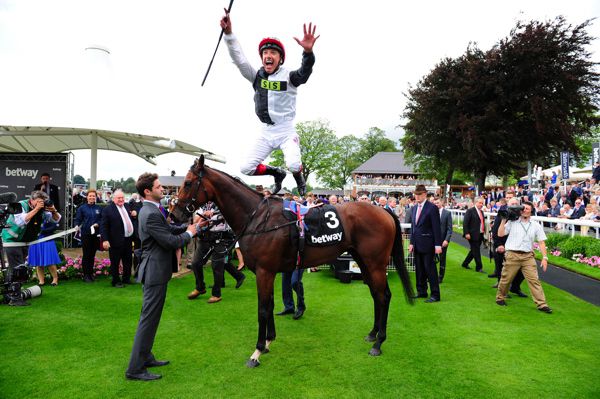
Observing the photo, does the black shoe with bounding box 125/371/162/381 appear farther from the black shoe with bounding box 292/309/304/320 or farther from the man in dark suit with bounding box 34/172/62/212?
the man in dark suit with bounding box 34/172/62/212

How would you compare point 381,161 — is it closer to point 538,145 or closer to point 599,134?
point 599,134

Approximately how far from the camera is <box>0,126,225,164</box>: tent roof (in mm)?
9227

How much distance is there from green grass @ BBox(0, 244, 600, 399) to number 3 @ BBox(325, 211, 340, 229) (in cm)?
153

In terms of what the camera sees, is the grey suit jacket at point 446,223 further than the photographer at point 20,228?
Yes

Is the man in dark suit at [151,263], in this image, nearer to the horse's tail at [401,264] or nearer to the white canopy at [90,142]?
the horse's tail at [401,264]

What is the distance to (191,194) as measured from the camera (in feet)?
13.4

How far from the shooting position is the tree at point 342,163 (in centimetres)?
5787

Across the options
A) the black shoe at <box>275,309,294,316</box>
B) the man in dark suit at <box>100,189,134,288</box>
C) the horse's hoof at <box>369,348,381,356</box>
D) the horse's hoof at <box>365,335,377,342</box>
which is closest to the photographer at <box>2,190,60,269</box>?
the man in dark suit at <box>100,189,134,288</box>

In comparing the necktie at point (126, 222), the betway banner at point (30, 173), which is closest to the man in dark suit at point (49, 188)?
the betway banner at point (30, 173)

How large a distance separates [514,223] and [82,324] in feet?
23.5

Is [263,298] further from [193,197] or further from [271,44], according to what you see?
[271,44]

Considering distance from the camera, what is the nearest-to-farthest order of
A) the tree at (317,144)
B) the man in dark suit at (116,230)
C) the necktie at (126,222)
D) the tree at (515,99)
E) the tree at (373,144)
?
1. the man in dark suit at (116,230)
2. the necktie at (126,222)
3. the tree at (515,99)
4. the tree at (317,144)
5. the tree at (373,144)

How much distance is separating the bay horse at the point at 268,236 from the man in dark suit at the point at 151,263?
0.79 ft

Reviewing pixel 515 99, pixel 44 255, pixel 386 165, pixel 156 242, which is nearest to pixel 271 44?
pixel 156 242
